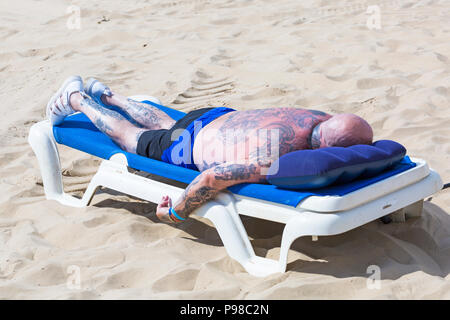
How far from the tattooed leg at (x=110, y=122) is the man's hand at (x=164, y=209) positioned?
1.88ft

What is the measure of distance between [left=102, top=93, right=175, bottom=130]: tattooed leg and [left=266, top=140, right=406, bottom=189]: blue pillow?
128 centimetres

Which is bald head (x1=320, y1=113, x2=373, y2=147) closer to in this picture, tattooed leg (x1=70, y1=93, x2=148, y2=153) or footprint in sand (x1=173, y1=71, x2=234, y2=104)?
tattooed leg (x1=70, y1=93, x2=148, y2=153)

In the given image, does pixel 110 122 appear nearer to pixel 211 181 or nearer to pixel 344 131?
pixel 211 181

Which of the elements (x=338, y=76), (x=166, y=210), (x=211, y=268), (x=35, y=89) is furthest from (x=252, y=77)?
(x=211, y=268)

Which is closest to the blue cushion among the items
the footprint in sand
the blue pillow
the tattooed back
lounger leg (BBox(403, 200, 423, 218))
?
the blue pillow

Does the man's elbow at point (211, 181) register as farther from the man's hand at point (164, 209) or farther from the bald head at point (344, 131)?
the bald head at point (344, 131)

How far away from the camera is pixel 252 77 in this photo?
19.1 feet

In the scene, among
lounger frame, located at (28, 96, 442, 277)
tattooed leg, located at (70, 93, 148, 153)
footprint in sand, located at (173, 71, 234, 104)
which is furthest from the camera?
footprint in sand, located at (173, 71, 234, 104)

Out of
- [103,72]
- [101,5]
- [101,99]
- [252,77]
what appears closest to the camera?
[101,99]

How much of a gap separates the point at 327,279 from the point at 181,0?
6689mm

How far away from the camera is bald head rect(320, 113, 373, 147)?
3104mm

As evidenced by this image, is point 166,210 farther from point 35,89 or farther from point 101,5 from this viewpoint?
point 101,5

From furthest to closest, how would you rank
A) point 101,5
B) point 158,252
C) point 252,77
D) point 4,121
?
point 101,5 → point 252,77 → point 4,121 → point 158,252

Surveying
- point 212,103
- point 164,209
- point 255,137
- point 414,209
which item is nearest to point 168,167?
point 164,209
